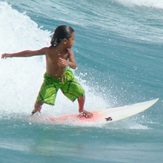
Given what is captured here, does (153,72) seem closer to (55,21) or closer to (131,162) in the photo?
(55,21)

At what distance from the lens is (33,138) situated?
6.69 m

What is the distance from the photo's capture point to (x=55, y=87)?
→ 25.7 feet

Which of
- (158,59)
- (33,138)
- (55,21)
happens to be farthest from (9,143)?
(55,21)

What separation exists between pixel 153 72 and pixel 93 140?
617 cm

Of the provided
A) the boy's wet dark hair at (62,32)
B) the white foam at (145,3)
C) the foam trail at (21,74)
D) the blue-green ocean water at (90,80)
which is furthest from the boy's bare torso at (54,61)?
the white foam at (145,3)

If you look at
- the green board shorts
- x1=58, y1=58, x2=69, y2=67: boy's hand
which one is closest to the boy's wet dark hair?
x1=58, y1=58, x2=69, y2=67: boy's hand

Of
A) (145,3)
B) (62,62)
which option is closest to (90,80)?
(62,62)

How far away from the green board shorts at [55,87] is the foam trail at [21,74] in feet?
1.72

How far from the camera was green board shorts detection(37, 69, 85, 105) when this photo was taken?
7789 millimetres

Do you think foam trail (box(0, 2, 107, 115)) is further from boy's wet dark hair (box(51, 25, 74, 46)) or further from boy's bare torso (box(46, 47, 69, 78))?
boy's wet dark hair (box(51, 25, 74, 46))

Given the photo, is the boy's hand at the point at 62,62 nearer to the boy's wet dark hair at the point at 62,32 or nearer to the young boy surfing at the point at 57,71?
the young boy surfing at the point at 57,71

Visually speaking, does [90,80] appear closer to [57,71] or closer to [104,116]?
[104,116]

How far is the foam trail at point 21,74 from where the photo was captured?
8655 mm

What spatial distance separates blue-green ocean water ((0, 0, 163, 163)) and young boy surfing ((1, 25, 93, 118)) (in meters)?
0.37
